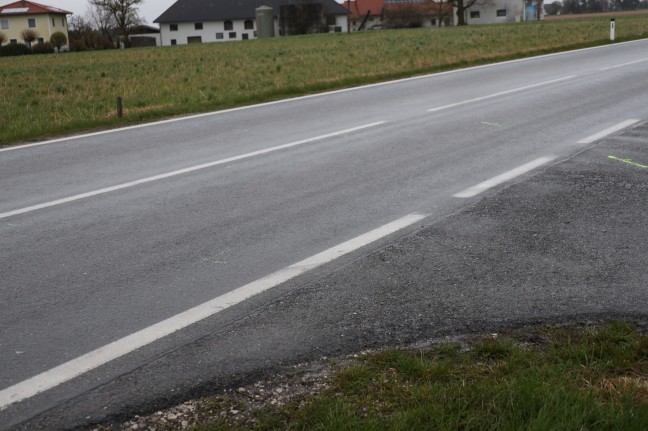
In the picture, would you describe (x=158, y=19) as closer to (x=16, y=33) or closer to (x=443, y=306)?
(x=16, y=33)

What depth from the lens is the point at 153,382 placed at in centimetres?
357

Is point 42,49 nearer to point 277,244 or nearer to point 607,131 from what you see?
point 607,131

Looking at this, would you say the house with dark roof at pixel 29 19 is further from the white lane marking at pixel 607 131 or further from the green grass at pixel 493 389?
the green grass at pixel 493 389

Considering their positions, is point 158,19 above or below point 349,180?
above

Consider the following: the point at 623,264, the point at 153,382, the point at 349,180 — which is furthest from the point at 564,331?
the point at 349,180

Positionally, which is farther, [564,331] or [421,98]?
[421,98]

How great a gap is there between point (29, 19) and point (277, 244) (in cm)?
10577

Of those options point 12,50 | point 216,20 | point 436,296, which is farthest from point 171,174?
point 216,20

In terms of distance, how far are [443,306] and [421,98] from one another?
10.2 m

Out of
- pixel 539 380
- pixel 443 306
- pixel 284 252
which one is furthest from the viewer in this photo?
pixel 284 252

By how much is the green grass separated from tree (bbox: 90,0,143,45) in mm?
92701

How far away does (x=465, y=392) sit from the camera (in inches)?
128

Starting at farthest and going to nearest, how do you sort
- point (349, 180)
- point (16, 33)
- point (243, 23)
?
point (16, 33) < point (243, 23) < point (349, 180)

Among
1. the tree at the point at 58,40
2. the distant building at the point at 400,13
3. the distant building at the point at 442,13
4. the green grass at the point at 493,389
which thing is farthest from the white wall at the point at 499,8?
the green grass at the point at 493,389
